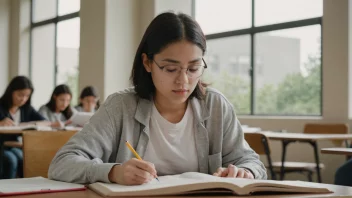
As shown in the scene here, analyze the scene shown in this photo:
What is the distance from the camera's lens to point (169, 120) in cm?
156

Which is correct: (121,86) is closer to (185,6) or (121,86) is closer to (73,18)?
(185,6)

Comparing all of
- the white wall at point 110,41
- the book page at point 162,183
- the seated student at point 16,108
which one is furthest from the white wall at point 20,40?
the book page at point 162,183

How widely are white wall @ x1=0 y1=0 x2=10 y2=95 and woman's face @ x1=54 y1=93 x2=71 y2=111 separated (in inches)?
158

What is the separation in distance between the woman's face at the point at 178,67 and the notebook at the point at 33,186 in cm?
43

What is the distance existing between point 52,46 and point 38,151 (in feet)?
23.6

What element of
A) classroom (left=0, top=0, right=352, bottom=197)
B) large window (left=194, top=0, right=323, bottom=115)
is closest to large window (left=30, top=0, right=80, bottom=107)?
classroom (left=0, top=0, right=352, bottom=197)

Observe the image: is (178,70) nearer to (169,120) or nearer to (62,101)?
(169,120)

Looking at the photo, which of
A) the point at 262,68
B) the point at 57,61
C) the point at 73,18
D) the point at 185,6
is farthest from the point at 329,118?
the point at 57,61

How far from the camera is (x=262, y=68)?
215 inches

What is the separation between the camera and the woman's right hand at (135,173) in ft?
3.62

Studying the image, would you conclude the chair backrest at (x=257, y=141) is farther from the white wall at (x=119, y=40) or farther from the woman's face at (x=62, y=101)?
the white wall at (x=119, y=40)

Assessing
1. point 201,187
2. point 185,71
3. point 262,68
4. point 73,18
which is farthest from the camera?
point 73,18

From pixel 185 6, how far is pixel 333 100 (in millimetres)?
2613

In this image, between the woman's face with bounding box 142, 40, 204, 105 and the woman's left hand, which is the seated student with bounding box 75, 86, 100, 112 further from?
the woman's left hand
